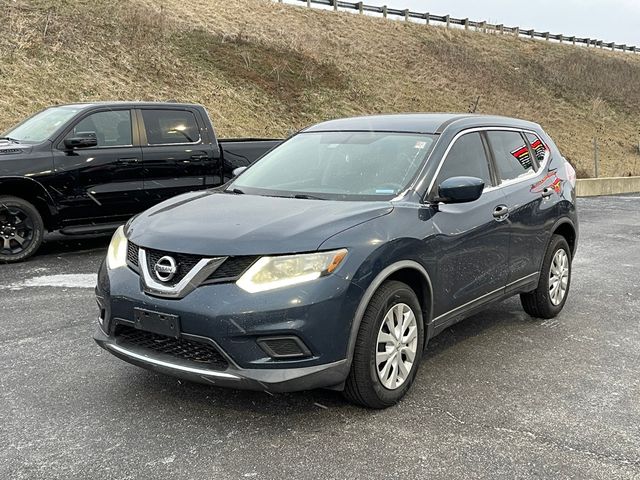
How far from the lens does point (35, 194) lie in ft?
25.0

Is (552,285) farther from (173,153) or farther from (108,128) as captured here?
(108,128)

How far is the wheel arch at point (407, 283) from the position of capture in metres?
3.39

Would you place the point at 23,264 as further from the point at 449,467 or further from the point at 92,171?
the point at 449,467

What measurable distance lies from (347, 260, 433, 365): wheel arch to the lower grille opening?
70cm

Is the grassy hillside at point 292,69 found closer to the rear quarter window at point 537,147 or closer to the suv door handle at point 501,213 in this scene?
the rear quarter window at point 537,147

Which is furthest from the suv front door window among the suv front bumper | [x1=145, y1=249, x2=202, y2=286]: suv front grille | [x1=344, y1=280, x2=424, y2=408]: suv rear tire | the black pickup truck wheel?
the black pickup truck wheel

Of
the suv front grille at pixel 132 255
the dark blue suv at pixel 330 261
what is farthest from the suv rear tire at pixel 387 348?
the suv front grille at pixel 132 255

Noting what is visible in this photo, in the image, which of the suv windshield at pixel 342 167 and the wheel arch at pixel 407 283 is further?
the suv windshield at pixel 342 167

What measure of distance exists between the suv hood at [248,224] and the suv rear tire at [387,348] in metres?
0.47

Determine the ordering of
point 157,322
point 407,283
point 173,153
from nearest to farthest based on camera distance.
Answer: point 157,322, point 407,283, point 173,153

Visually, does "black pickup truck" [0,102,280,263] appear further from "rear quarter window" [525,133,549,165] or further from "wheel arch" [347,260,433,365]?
"wheel arch" [347,260,433,365]

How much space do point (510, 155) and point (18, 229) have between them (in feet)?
18.5

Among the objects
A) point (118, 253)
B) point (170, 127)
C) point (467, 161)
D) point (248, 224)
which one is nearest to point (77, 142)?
point (170, 127)

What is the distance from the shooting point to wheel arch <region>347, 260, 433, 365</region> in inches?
133
